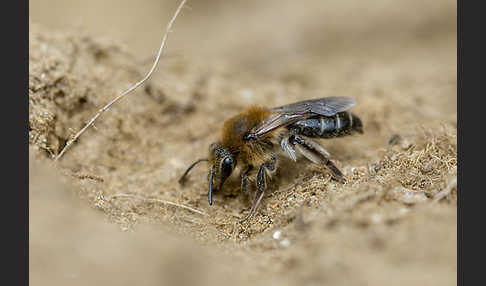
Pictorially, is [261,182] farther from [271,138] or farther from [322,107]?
[322,107]

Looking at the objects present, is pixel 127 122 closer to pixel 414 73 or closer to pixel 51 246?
pixel 51 246

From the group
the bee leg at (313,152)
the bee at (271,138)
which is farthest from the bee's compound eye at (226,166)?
the bee leg at (313,152)

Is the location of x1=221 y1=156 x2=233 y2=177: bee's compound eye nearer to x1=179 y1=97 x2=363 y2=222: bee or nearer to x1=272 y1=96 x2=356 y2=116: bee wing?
x1=179 y1=97 x2=363 y2=222: bee

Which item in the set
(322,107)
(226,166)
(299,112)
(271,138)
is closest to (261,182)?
(226,166)

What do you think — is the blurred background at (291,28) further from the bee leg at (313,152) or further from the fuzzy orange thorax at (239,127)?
the bee leg at (313,152)

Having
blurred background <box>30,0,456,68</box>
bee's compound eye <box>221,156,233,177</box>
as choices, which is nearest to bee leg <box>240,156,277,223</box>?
bee's compound eye <box>221,156,233,177</box>

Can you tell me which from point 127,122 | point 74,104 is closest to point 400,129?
point 127,122
